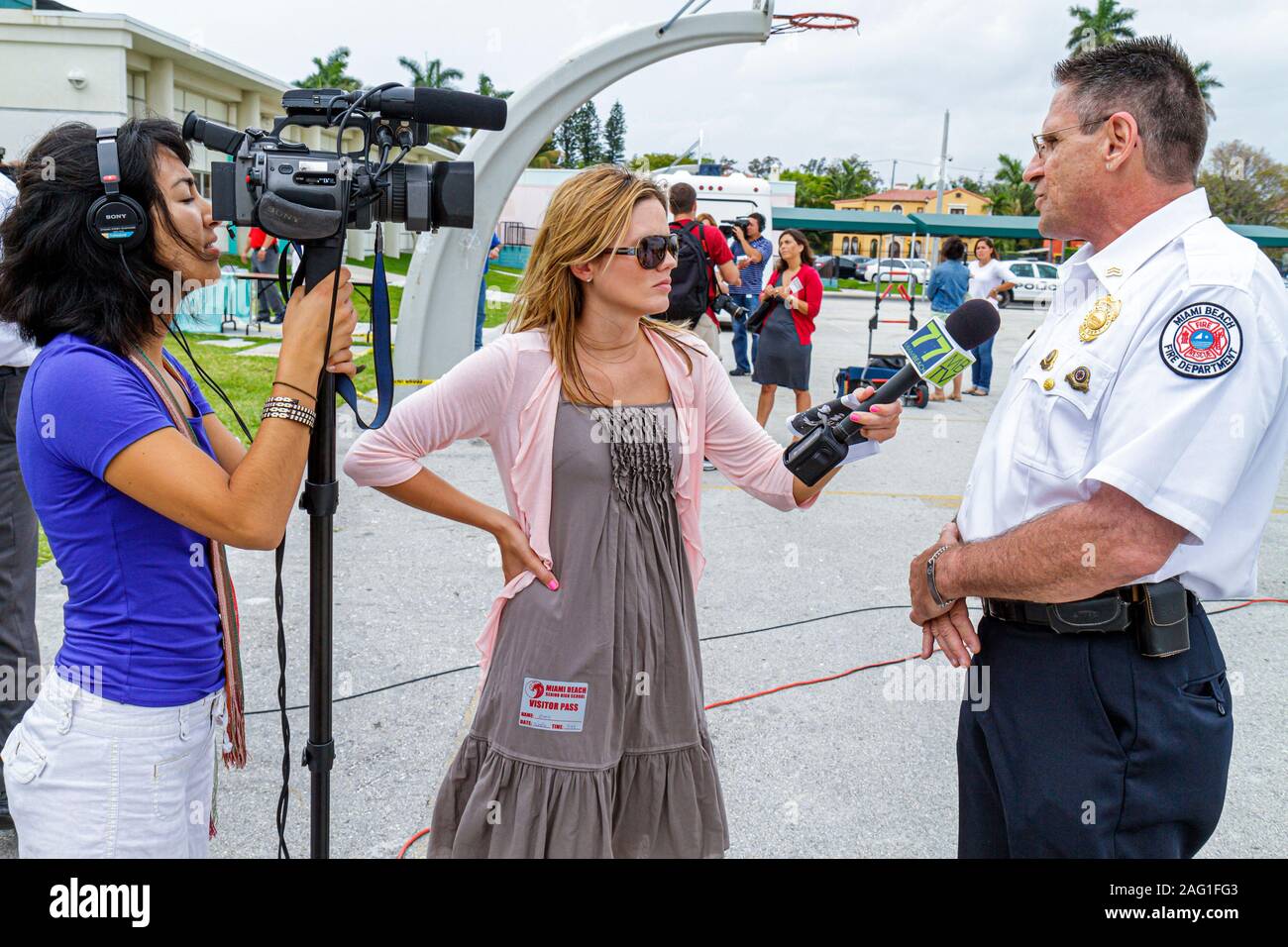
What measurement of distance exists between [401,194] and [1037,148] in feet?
4.41

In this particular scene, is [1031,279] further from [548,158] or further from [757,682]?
[548,158]

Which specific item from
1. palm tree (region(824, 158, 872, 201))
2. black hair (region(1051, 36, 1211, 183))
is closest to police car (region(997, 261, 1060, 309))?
black hair (region(1051, 36, 1211, 183))

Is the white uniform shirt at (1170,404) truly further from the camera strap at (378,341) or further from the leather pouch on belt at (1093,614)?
the camera strap at (378,341)

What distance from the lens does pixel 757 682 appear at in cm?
441

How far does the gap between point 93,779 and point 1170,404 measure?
200 centimetres

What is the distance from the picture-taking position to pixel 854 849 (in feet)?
10.6

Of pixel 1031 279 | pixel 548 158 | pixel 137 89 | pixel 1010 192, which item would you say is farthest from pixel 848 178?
pixel 137 89

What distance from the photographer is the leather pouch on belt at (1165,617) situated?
6.12 ft

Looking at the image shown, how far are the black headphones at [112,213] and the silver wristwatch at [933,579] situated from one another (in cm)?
167

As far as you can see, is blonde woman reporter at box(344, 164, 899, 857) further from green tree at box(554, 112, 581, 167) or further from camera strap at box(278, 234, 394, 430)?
green tree at box(554, 112, 581, 167)

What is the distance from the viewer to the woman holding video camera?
67.9 inches

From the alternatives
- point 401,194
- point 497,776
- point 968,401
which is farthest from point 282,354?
point 968,401

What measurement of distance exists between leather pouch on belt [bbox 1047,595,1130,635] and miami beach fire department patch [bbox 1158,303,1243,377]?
1.44 ft
